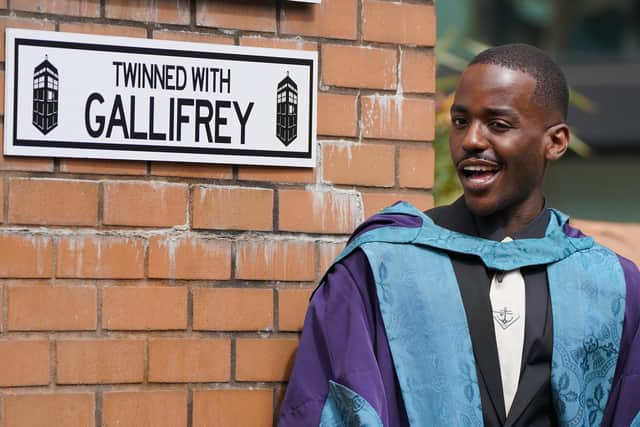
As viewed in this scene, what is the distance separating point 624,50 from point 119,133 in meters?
6.46

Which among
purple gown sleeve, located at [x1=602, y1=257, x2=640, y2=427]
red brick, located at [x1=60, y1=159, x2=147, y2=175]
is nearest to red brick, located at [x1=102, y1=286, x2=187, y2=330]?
red brick, located at [x1=60, y1=159, x2=147, y2=175]

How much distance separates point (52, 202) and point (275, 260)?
1.77ft

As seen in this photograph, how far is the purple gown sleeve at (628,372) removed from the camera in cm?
268

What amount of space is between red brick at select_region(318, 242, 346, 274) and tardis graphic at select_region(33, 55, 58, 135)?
70cm

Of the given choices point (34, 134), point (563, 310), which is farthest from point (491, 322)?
point (34, 134)

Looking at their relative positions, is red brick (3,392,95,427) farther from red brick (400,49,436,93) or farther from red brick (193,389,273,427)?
red brick (400,49,436,93)

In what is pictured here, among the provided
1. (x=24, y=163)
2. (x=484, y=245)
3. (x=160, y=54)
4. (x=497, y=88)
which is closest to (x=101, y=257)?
(x=24, y=163)

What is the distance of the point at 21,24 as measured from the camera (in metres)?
2.75

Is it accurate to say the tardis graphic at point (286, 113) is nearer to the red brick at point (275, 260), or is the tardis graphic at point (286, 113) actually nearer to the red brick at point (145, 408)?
the red brick at point (275, 260)

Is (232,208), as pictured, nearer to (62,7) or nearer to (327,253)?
(327,253)

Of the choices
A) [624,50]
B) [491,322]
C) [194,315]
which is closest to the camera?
[491,322]

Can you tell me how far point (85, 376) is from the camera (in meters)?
2.78

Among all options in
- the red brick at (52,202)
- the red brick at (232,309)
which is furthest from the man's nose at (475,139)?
the red brick at (52,202)

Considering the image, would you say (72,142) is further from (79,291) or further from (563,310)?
(563,310)
